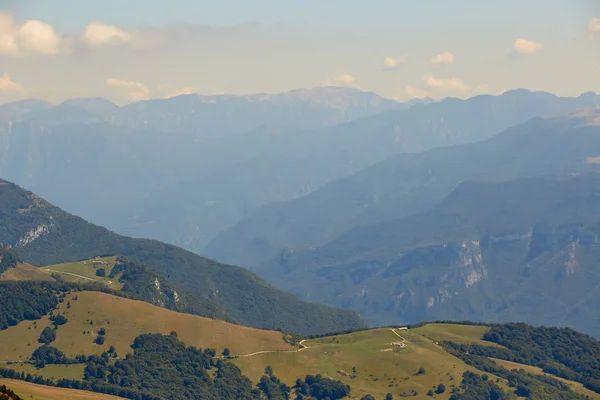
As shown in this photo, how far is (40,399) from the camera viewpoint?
199500 millimetres

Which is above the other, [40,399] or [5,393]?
[5,393]

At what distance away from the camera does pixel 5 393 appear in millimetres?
140875

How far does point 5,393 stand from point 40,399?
2392 inches

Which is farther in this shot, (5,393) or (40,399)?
(40,399)
